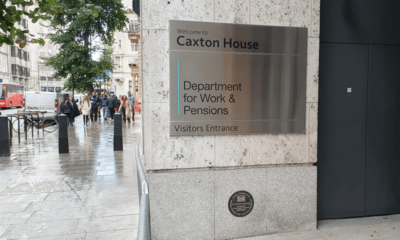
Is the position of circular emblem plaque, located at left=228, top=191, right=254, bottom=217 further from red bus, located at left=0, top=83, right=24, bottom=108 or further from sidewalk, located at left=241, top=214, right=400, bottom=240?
red bus, located at left=0, top=83, right=24, bottom=108

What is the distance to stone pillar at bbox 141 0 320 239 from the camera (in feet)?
13.2

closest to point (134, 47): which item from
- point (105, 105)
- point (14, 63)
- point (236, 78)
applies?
point (14, 63)

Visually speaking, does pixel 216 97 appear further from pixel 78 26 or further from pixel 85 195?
pixel 78 26

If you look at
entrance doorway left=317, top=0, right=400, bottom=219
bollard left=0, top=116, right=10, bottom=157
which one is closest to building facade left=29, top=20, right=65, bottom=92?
bollard left=0, top=116, right=10, bottom=157

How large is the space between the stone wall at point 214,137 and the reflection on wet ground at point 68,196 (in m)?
1.25

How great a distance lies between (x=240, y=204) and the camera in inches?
169

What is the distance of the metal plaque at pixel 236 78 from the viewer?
407cm

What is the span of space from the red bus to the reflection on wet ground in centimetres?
3739

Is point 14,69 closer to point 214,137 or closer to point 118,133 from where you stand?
point 118,133

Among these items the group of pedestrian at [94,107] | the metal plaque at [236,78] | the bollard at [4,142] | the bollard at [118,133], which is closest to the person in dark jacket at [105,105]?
the group of pedestrian at [94,107]

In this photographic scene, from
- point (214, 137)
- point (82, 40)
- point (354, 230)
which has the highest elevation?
point (82, 40)

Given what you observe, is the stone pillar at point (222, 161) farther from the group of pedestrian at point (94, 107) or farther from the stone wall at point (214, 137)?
the group of pedestrian at point (94, 107)

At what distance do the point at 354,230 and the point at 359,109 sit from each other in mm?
1685

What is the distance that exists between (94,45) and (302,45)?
2813 centimetres
